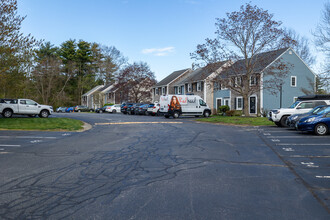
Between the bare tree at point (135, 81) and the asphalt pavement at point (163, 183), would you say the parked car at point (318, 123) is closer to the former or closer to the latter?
the asphalt pavement at point (163, 183)

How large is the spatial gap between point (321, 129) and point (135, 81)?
43.3 metres

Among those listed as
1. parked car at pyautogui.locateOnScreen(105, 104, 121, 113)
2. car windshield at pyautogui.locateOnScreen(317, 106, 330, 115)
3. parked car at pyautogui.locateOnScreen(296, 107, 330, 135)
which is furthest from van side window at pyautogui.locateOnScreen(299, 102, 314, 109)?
parked car at pyautogui.locateOnScreen(105, 104, 121, 113)

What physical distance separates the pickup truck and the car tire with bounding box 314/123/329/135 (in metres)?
22.0

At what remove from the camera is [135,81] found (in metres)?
55.5

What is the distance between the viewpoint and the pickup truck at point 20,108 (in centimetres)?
2543

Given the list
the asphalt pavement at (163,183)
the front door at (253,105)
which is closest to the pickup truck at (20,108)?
the asphalt pavement at (163,183)

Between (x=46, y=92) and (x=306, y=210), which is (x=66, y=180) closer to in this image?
(x=306, y=210)

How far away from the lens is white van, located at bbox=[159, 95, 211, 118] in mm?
30016

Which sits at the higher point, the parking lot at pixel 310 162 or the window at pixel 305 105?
the window at pixel 305 105

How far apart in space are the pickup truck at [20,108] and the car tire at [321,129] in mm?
22036

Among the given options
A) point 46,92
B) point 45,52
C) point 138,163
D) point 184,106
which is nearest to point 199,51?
point 184,106

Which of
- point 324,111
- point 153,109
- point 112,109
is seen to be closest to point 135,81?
point 112,109

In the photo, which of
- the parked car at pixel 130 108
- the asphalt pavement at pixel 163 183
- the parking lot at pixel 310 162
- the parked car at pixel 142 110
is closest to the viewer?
the asphalt pavement at pixel 163 183

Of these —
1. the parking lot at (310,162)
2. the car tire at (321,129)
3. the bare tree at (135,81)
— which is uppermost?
the bare tree at (135,81)
